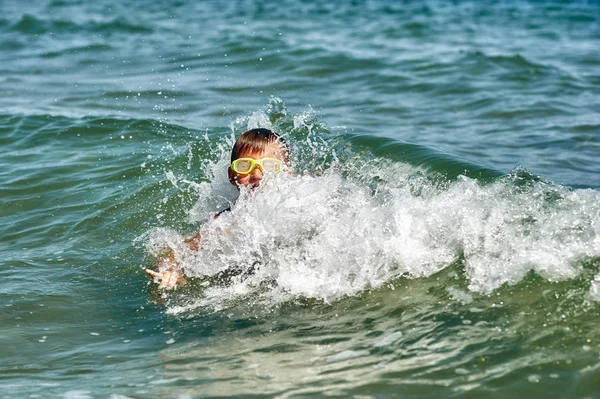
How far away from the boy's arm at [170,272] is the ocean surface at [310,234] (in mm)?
88

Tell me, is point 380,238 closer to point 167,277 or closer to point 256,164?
point 256,164

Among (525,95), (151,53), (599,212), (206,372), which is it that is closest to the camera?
(206,372)

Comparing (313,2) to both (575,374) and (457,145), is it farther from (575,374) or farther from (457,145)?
(575,374)

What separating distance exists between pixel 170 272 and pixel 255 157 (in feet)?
3.40

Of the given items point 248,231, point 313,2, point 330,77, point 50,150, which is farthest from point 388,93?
point 313,2

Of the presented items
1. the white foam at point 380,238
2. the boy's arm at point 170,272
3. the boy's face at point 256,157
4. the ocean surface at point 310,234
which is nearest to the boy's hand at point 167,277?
the boy's arm at point 170,272

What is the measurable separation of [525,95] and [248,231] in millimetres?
7124

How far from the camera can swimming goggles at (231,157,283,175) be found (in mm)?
5809

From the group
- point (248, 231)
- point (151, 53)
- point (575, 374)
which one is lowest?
point (575, 374)

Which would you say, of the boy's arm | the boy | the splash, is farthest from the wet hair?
the boy's arm

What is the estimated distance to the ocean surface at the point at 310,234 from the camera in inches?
168

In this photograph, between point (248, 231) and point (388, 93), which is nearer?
point (248, 231)

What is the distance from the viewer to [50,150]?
907 centimetres

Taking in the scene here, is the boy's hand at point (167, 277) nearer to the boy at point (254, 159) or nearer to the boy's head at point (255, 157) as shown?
the boy at point (254, 159)
